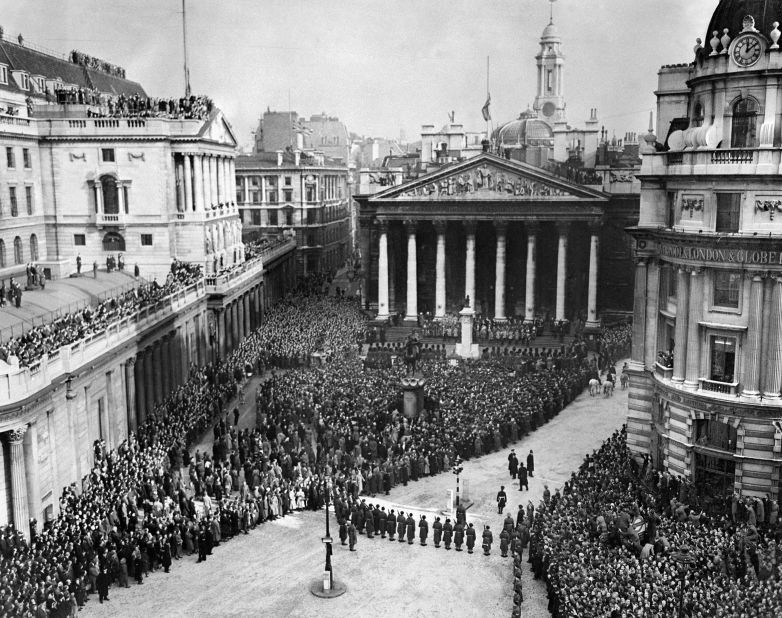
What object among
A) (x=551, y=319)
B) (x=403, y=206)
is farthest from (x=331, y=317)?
(x=551, y=319)

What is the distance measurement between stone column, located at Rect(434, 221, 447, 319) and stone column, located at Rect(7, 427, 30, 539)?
4692 centimetres

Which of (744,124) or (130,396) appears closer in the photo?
(744,124)

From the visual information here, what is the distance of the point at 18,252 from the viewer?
56781mm

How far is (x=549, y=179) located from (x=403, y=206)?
1227 centimetres

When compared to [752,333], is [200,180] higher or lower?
higher

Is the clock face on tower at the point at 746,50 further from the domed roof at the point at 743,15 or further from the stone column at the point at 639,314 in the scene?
the stone column at the point at 639,314

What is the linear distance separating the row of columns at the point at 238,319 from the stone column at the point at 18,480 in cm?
3164

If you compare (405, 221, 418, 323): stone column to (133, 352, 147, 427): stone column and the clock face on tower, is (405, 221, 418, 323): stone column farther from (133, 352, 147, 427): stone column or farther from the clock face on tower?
the clock face on tower

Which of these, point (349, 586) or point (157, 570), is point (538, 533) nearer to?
point (349, 586)

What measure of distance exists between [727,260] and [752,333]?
9.04ft

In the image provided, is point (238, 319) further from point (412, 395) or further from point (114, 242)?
point (412, 395)

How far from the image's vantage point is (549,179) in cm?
6894

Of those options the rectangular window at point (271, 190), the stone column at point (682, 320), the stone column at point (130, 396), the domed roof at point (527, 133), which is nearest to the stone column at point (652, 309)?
the stone column at point (682, 320)

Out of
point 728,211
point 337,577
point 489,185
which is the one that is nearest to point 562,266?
point 489,185
